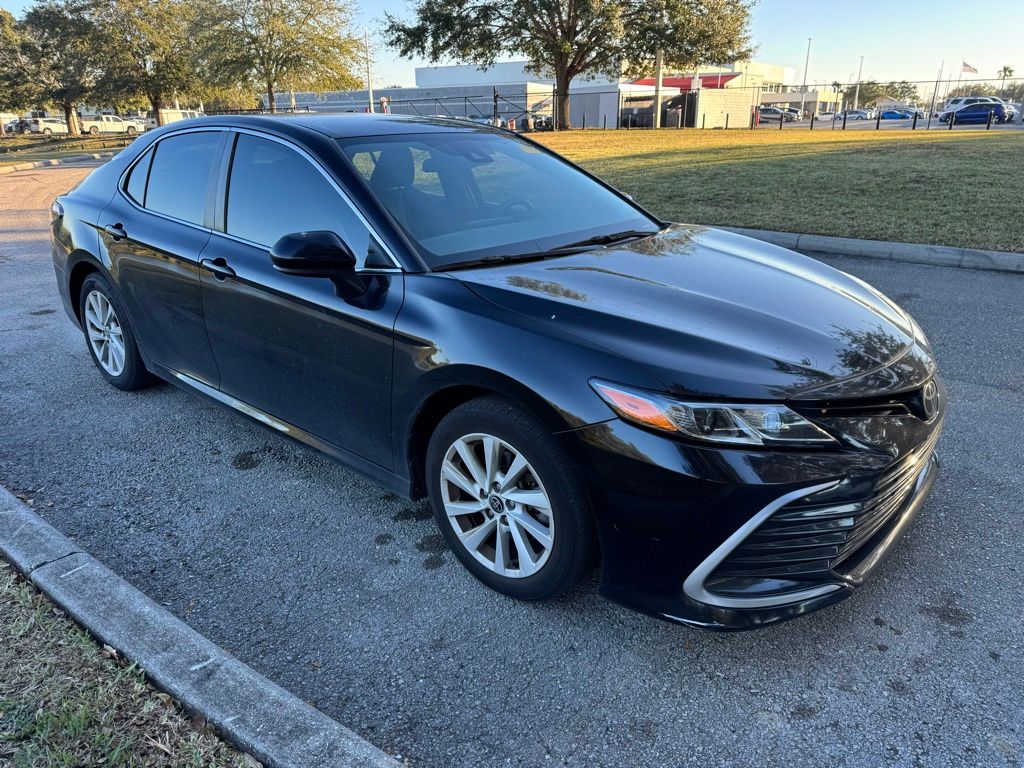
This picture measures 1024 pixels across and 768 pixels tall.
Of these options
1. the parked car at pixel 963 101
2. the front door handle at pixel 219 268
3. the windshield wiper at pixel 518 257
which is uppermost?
the parked car at pixel 963 101

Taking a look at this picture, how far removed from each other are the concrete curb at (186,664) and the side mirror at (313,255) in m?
1.28

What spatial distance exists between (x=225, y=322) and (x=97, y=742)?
1.90 m

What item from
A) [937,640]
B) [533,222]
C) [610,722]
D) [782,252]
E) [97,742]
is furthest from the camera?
[782,252]

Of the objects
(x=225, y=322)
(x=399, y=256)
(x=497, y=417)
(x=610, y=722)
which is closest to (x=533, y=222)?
(x=399, y=256)

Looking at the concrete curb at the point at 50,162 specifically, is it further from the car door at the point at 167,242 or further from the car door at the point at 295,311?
the car door at the point at 295,311

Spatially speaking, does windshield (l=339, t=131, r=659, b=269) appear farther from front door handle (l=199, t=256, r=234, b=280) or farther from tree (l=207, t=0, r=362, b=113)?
tree (l=207, t=0, r=362, b=113)

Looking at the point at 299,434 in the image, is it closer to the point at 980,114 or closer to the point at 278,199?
the point at 278,199

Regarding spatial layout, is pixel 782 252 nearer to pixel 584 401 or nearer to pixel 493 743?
pixel 584 401

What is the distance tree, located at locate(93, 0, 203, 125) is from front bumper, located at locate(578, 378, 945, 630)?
3830 cm

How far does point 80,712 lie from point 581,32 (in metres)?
32.7

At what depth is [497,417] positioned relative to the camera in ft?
7.87

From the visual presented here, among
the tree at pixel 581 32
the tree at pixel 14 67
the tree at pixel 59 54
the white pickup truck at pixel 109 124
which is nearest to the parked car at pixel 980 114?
the tree at pixel 581 32

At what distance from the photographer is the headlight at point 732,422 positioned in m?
2.08

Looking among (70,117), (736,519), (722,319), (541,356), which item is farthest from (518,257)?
(70,117)
